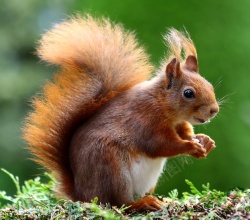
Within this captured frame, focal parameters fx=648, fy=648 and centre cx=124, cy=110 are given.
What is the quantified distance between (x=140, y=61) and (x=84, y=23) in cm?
22

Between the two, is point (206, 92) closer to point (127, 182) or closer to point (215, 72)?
point (127, 182)

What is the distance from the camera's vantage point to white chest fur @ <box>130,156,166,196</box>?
1823 millimetres

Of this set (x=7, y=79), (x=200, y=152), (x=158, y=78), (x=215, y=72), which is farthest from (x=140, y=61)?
(x=7, y=79)

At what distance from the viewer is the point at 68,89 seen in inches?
76.3

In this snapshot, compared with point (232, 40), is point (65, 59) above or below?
below

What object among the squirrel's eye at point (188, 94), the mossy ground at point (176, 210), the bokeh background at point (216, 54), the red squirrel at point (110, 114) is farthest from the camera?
the bokeh background at point (216, 54)

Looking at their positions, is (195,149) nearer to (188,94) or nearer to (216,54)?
(188,94)

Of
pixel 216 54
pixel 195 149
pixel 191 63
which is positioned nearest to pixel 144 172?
pixel 195 149

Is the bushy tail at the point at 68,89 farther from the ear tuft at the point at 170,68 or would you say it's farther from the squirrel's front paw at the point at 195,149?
the squirrel's front paw at the point at 195,149

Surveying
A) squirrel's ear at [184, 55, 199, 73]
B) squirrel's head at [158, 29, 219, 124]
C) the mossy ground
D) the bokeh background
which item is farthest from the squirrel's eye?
the bokeh background

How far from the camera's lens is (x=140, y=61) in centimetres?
206

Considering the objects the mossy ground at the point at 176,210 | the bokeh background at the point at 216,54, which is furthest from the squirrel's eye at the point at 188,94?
the bokeh background at the point at 216,54

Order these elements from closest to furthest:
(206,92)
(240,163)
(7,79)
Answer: (206,92) → (240,163) → (7,79)

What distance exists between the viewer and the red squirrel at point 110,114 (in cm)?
180
